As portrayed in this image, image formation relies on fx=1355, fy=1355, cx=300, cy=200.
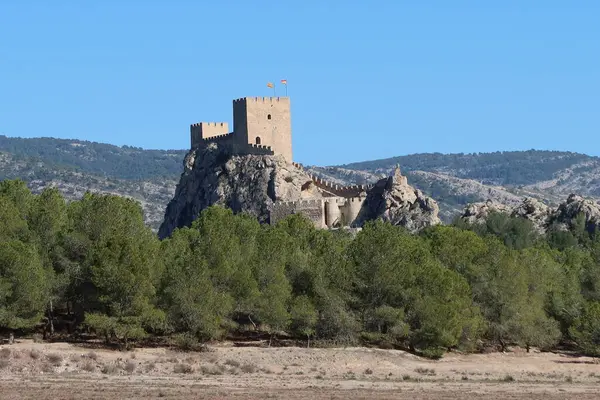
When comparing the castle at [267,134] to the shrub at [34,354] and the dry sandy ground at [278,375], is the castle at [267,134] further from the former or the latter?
the shrub at [34,354]

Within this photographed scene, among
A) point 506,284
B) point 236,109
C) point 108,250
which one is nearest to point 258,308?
point 108,250

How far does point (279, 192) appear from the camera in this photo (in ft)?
458

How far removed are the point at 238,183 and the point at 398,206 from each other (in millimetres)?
18027

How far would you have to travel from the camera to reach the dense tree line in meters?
70.5

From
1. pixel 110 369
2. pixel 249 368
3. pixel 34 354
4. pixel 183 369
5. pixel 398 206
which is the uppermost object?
pixel 398 206

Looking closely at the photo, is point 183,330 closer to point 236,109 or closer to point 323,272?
point 323,272

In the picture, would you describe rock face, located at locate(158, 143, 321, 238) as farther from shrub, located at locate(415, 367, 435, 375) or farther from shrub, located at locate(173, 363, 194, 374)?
shrub, located at locate(173, 363, 194, 374)

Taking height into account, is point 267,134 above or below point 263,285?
above

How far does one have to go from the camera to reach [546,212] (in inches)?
5482

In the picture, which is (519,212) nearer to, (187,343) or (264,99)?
(264,99)

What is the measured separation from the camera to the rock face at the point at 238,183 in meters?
140

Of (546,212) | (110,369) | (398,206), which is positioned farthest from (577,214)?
(110,369)

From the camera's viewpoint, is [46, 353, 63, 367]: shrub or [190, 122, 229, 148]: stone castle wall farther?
[190, 122, 229, 148]: stone castle wall

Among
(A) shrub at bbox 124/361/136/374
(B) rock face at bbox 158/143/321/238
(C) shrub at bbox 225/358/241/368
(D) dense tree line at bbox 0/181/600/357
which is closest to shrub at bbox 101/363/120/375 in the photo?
(A) shrub at bbox 124/361/136/374
